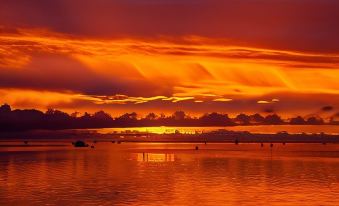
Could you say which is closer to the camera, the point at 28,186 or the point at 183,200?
the point at 183,200

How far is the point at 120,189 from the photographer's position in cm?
6631

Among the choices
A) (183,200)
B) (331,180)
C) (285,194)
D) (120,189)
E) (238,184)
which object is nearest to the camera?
(183,200)

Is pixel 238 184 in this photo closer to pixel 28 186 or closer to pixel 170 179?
pixel 170 179

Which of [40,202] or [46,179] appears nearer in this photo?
[40,202]

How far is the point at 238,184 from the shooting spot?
72250 mm

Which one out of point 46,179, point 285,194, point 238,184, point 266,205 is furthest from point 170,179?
point 266,205

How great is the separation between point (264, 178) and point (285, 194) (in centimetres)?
2129

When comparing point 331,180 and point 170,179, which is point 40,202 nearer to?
point 170,179

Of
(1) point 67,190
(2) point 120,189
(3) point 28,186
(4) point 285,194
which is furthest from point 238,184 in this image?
(3) point 28,186

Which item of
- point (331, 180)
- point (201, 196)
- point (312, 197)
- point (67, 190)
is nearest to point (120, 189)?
point (67, 190)

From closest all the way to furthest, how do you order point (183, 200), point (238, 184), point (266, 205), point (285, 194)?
point (266, 205) < point (183, 200) < point (285, 194) < point (238, 184)

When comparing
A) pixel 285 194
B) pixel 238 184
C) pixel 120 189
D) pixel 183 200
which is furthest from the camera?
pixel 238 184

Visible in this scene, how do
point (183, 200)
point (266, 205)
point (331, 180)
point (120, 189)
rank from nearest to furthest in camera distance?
point (266, 205) < point (183, 200) < point (120, 189) < point (331, 180)

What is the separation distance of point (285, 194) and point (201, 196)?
393 inches
